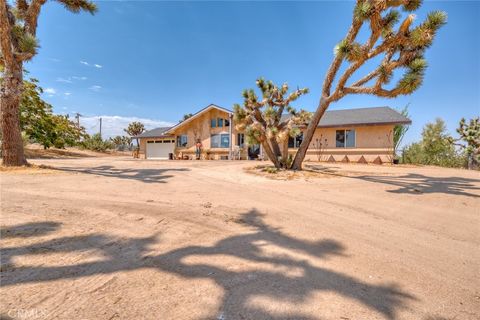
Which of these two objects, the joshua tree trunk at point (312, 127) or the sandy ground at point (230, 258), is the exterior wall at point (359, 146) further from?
the sandy ground at point (230, 258)

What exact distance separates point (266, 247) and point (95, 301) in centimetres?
194

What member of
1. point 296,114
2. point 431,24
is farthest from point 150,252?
point 296,114

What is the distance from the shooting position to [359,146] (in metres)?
18.3

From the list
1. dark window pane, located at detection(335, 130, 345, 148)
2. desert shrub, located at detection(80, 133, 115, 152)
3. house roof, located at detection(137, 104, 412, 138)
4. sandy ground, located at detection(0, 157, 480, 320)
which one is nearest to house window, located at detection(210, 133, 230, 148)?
house roof, located at detection(137, 104, 412, 138)

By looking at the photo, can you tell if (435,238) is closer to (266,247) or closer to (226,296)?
(266,247)

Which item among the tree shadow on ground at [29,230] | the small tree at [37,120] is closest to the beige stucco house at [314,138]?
the small tree at [37,120]

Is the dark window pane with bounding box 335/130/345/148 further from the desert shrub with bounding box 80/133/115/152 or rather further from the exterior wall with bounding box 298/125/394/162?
the desert shrub with bounding box 80/133/115/152

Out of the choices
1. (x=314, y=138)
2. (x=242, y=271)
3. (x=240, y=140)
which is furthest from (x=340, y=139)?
(x=242, y=271)

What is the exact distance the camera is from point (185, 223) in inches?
151

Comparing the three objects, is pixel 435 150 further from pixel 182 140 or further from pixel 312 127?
pixel 182 140

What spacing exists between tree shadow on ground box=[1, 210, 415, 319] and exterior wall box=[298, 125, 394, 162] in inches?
673

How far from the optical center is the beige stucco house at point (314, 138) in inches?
697

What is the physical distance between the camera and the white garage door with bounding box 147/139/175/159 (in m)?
26.4

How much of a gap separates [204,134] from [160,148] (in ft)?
21.8
